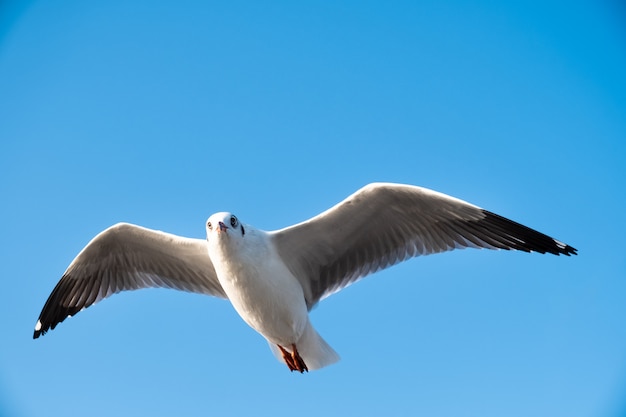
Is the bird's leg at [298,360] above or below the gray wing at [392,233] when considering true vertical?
below

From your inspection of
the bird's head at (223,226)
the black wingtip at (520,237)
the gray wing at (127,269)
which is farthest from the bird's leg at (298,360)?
the black wingtip at (520,237)

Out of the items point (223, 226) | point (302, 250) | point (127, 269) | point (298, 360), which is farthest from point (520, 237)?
point (127, 269)

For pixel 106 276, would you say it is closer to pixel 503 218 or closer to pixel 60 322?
pixel 60 322

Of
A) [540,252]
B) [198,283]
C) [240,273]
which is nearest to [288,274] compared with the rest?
[240,273]

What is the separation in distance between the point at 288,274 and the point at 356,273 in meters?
0.78

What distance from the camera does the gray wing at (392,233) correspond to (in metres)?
6.93

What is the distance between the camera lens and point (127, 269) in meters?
7.84

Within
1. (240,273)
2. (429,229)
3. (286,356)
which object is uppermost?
(429,229)

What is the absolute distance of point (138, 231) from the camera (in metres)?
7.36

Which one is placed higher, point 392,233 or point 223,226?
point 392,233

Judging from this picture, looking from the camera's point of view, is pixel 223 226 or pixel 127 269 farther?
pixel 127 269

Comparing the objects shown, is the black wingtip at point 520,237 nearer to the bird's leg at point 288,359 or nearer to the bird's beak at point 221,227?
the bird's leg at point 288,359

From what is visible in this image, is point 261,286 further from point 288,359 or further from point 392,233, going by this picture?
point 392,233

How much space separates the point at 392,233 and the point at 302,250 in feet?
2.88
